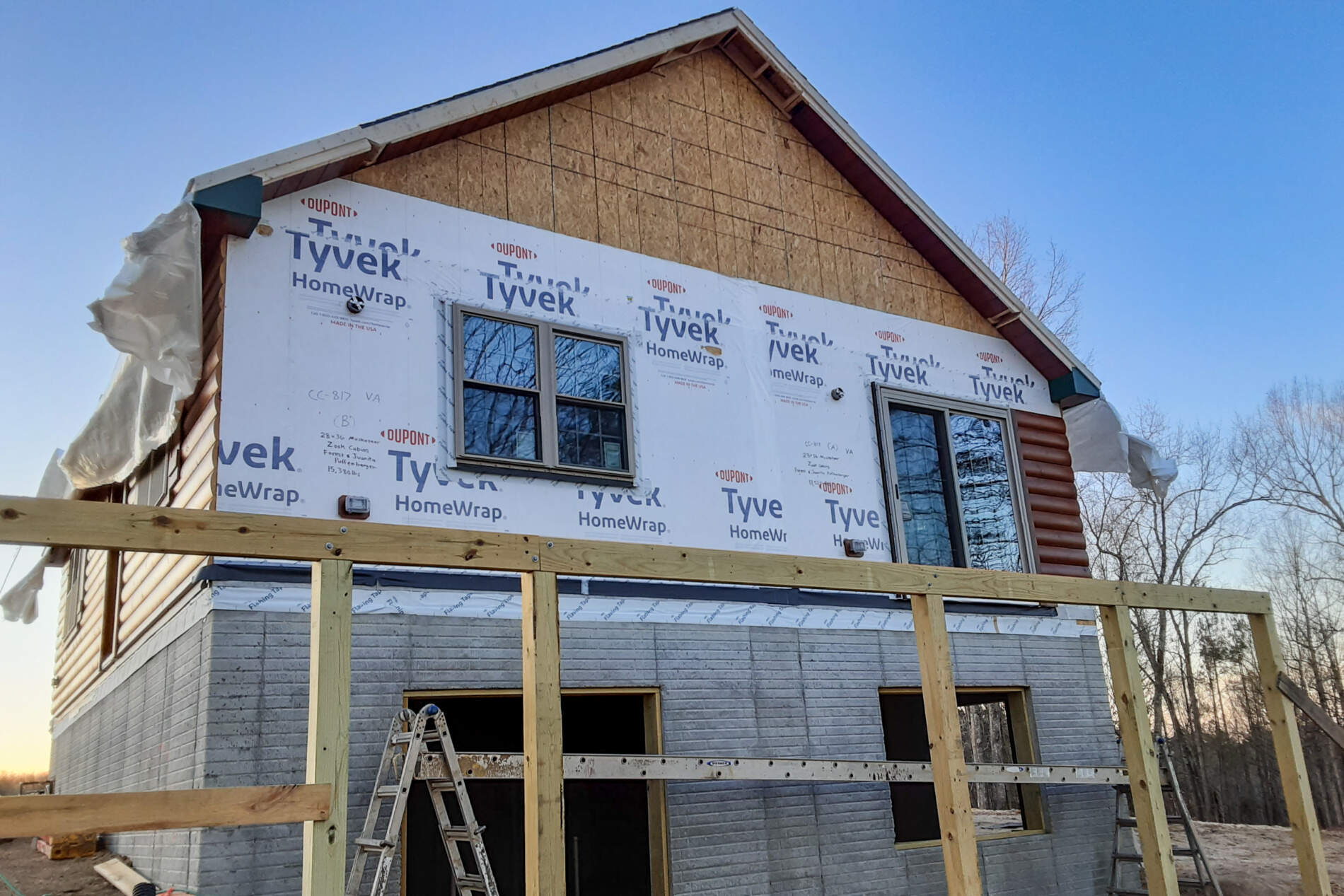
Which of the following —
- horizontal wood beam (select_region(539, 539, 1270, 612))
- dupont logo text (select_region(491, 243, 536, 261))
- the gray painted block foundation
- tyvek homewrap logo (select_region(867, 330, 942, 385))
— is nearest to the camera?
horizontal wood beam (select_region(539, 539, 1270, 612))

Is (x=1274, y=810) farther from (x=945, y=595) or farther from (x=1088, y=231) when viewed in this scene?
(x=945, y=595)

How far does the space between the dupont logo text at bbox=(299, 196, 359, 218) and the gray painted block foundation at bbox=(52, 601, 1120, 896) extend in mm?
2818

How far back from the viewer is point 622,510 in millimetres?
7508

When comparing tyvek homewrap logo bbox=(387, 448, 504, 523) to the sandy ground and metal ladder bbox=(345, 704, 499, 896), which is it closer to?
metal ladder bbox=(345, 704, 499, 896)

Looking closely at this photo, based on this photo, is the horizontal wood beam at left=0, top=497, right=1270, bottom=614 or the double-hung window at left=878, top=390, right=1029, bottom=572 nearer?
the horizontal wood beam at left=0, top=497, right=1270, bottom=614

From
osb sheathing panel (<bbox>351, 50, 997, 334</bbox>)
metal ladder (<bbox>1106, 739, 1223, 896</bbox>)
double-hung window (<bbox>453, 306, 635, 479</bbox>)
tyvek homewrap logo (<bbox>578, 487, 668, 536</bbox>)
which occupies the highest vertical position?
osb sheathing panel (<bbox>351, 50, 997, 334</bbox>)

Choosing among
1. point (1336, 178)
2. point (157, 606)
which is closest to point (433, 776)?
point (157, 606)

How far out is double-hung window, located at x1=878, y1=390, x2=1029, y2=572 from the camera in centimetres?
930

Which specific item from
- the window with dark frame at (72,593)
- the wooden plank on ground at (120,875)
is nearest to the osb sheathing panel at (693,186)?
the wooden plank on ground at (120,875)

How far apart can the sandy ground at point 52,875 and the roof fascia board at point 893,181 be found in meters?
8.90

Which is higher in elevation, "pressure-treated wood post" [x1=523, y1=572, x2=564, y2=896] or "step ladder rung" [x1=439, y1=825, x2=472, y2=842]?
"pressure-treated wood post" [x1=523, y1=572, x2=564, y2=896]

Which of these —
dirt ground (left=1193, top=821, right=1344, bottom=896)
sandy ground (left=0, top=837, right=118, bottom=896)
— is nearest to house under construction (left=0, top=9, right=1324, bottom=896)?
sandy ground (left=0, top=837, right=118, bottom=896)

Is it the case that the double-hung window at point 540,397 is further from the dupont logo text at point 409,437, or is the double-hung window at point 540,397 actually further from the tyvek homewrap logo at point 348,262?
the tyvek homewrap logo at point 348,262

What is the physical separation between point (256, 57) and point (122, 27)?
1571 mm
